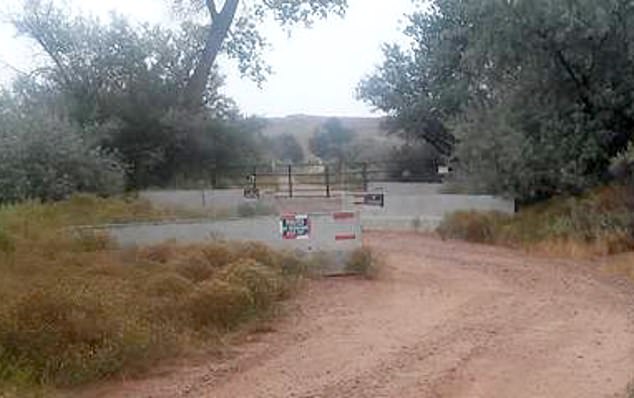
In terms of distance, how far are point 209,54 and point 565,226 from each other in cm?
1640

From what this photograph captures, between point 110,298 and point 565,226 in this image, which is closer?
point 110,298

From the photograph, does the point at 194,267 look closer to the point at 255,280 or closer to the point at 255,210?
the point at 255,280

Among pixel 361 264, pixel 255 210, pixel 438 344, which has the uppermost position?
pixel 255 210

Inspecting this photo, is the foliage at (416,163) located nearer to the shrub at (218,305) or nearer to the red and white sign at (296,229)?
the red and white sign at (296,229)

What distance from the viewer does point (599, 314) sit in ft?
45.1

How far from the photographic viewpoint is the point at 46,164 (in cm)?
2445

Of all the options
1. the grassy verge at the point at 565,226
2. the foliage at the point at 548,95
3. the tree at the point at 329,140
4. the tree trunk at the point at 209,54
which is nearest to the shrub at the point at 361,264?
the grassy verge at the point at 565,226

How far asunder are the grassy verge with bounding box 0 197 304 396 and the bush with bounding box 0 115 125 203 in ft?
18.3

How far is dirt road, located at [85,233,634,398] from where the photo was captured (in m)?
9.48

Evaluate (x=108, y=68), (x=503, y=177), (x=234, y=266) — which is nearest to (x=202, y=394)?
(x=234, y=266)

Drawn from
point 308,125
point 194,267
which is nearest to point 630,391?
point 194,267

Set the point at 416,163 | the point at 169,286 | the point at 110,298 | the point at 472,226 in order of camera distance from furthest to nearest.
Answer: the point at 416,163 < the point at 472,226 < the point at 169,286 < the point at 110,298

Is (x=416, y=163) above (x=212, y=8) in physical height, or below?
below

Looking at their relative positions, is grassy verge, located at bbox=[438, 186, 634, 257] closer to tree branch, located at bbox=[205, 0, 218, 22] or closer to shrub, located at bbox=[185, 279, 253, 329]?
shrub, located at bbox=[185, 279, 253, 329]
